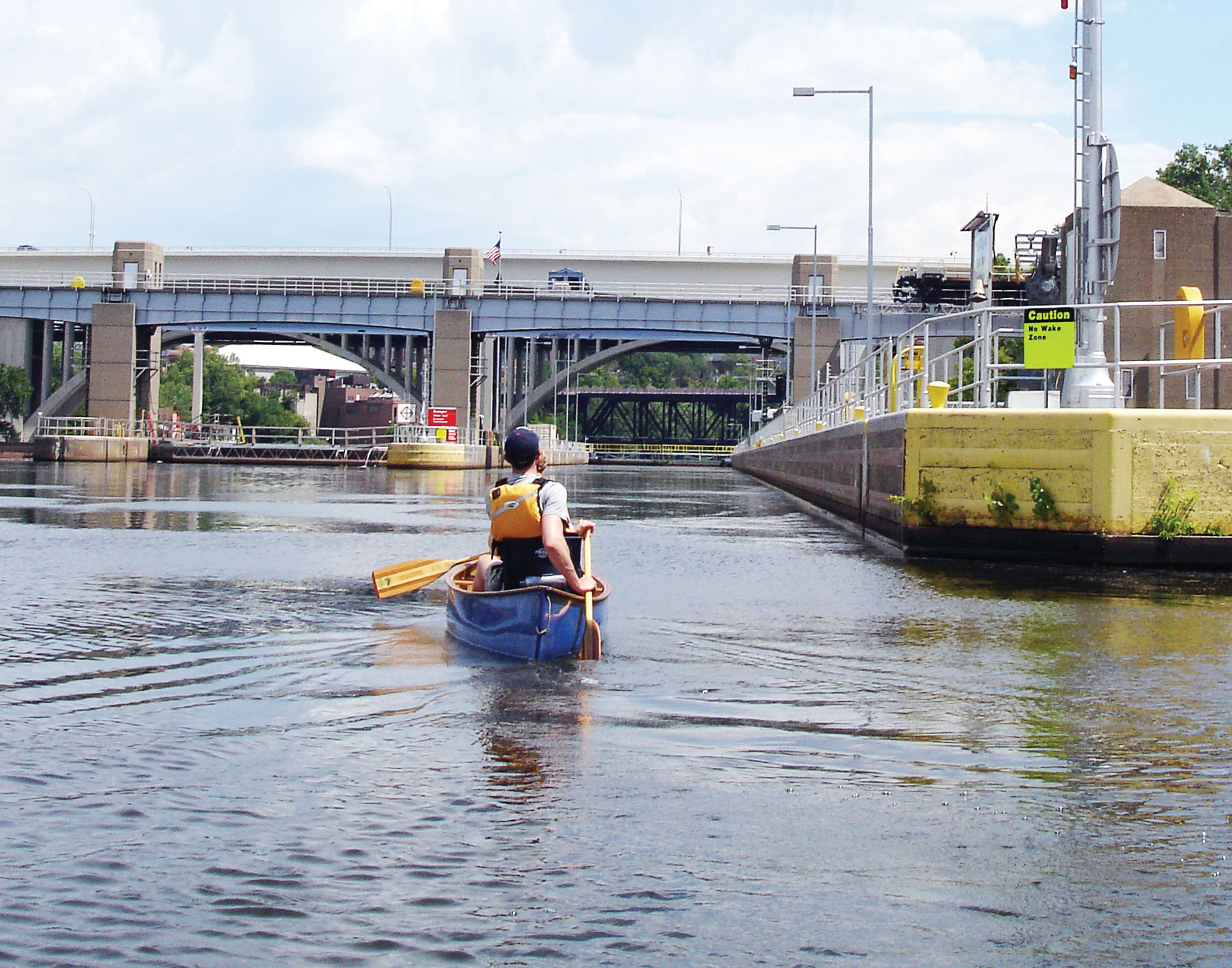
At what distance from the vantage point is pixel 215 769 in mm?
5629

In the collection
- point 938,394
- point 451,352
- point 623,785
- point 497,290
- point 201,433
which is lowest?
point 623,785

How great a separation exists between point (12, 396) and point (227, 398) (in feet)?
177

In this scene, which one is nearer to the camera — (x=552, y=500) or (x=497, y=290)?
(x=552, y=500)

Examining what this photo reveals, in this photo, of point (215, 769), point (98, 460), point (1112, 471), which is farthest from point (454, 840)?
point (98, 460)

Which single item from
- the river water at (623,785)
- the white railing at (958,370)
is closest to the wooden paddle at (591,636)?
the river water at (623,785)

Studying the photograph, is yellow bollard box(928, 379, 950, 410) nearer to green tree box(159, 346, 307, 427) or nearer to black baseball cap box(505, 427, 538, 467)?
black baseball cap box(505, 427, 538, 467)

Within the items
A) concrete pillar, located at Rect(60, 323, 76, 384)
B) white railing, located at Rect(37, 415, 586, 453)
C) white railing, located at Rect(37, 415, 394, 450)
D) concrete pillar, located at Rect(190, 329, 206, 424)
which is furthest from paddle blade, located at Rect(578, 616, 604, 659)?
concrete pillar, located at Rect(60, 323, 76, 384)

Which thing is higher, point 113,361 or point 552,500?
point 113,361

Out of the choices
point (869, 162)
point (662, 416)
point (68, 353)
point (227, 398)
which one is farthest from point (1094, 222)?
point (662, 416)

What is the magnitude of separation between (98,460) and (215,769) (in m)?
59.2

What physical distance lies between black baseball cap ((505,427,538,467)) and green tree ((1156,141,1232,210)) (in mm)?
98640

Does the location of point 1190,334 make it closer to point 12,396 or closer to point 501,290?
point 501,290

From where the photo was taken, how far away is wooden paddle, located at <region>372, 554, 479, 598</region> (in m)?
11.8

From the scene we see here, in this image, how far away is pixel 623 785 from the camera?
5457 millimetres
